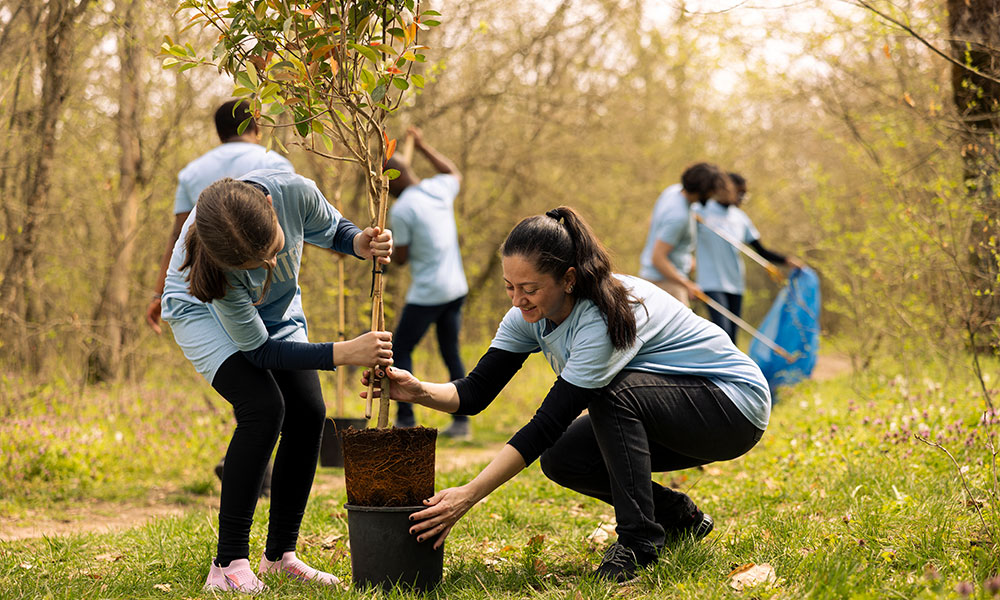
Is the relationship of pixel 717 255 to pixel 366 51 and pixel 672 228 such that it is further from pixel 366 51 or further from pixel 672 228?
pixel 366 51

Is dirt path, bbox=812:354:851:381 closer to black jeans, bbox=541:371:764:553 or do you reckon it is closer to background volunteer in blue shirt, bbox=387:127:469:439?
background volunteer in blue shirt, bbox=387:127:469:439

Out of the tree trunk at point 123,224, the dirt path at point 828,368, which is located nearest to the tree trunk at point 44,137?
the tree trunk at point 123,224

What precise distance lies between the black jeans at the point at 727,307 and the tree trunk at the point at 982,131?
7.90 ft

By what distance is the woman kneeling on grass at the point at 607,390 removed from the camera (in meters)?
2.80

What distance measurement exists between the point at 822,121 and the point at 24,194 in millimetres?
10727

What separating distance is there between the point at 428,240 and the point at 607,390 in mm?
3650

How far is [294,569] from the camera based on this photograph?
2996mm

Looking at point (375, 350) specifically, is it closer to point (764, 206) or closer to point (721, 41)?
point (721, 41)

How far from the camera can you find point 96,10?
5766 mm

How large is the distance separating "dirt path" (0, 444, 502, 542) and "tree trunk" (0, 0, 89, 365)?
1266 millimetres

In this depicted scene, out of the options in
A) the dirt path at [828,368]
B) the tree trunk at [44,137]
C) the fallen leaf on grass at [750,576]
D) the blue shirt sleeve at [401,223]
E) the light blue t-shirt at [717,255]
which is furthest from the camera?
the dirt path at [828,368]

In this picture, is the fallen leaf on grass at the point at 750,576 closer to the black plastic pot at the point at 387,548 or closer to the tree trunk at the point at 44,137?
the black plastic pot at the point at 387,548

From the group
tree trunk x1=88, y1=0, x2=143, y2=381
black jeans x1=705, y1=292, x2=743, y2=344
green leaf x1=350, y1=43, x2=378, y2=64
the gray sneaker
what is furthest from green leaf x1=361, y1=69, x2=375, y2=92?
tree trunk x1=88, y1=0, x2=143, y2=381

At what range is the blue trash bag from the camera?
27.0 feet
